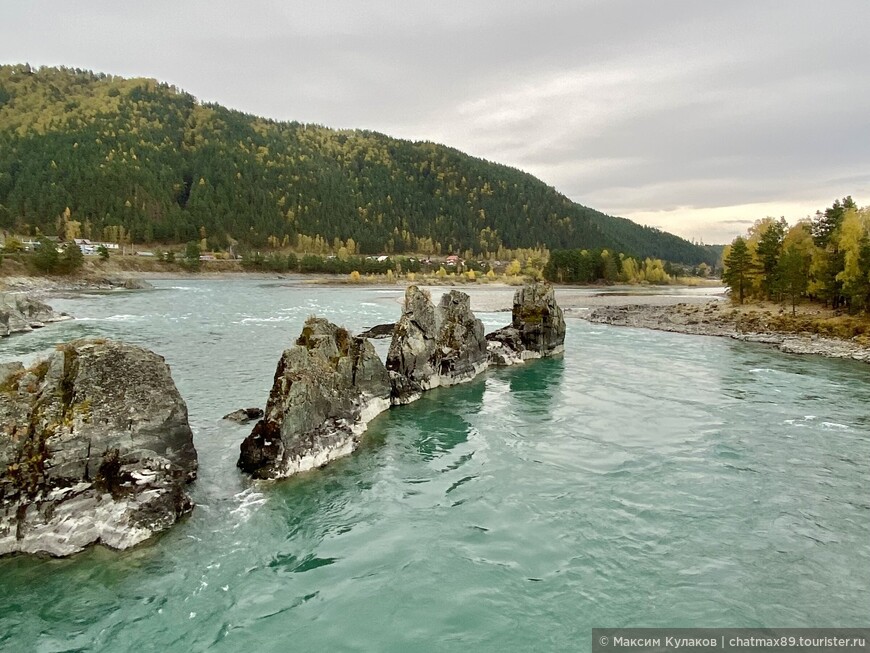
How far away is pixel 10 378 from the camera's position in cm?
1508

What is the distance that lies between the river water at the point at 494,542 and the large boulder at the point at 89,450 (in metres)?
0.75

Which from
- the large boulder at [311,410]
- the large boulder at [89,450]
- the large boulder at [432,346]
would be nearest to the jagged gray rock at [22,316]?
the large boulder at [432,346]

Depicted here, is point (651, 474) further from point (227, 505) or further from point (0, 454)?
point (0, 454)

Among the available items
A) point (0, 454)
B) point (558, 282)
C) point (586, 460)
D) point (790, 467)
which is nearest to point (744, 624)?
point (586, 460)

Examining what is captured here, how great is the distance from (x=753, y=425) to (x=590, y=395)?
875cm

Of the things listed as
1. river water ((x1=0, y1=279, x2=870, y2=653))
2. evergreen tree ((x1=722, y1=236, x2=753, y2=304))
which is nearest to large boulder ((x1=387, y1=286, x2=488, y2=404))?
river water ((x1=0, y1=279, x2=870, y2=653))

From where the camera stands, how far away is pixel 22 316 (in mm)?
51688

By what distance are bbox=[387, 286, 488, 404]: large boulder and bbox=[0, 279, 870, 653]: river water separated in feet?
8.90

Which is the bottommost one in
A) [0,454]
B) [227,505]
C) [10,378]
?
[227,505]

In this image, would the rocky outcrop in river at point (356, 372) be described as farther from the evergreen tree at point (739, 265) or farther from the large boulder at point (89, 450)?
the evergreen tree at point (739, 265)

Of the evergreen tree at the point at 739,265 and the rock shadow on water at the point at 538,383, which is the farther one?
the evergreen tree at the point at 739,265

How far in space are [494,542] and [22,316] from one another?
5777 cm

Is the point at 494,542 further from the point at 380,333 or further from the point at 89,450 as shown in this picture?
the point at 380,333

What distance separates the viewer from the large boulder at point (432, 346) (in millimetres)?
30266
